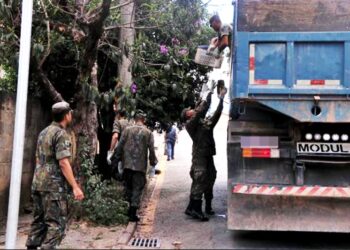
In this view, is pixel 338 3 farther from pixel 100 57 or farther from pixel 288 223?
pixel 100 57

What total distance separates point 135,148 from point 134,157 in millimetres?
141

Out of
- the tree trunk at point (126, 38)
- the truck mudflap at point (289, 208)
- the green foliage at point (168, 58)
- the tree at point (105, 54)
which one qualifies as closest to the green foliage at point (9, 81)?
the tree at point (105, 54)

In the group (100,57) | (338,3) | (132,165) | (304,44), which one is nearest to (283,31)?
(304,44)

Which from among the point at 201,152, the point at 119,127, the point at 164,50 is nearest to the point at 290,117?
the point at 201,152

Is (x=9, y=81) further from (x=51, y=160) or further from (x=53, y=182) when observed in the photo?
(x=53, y=182)

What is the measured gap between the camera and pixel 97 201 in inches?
307

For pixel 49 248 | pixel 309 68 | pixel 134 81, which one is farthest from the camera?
pixel 134 81

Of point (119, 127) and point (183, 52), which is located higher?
point (183, 52)

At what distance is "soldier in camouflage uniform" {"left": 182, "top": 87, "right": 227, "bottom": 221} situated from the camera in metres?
8.46

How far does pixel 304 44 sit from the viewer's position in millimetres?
6266

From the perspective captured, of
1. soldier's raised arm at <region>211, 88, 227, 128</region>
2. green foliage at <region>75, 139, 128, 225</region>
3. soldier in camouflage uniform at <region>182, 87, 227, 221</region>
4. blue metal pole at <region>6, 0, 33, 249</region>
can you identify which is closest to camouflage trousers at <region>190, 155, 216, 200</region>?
soldier in camouflage uniform at <region>182, 87, 227, 221</region>

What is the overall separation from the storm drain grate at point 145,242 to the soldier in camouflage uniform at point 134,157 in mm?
929

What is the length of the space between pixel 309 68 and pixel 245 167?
4.65 feet

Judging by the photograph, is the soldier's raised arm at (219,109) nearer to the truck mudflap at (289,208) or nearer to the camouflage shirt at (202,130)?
the camouflage shirt at (202,130)
